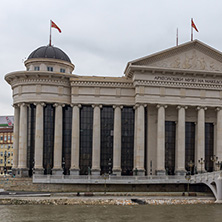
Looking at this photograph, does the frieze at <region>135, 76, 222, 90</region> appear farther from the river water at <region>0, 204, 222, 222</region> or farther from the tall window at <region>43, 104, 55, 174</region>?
the river water at <region>0, 204, 222, 222</region>

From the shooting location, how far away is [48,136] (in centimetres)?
7412

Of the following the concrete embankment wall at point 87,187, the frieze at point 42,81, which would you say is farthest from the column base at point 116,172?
the frieze at point 42,81

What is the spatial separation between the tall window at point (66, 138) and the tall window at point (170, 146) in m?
17.6

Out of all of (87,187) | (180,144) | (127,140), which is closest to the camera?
(87,187)

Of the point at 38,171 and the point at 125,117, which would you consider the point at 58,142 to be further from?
the point at 125,117

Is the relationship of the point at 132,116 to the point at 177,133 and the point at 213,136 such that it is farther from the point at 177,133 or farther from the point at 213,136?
the point at 213,136

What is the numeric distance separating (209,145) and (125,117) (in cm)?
1655

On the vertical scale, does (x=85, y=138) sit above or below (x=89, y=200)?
above

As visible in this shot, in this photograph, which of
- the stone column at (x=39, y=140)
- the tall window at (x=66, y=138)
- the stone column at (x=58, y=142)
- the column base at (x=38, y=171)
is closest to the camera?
the column base at (x=38, y=171)

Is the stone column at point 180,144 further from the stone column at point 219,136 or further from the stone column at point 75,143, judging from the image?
the stone column at point 75,143

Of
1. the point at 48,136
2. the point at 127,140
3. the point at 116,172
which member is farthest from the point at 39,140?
the point at 127,140

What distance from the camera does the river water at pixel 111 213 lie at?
42.3m

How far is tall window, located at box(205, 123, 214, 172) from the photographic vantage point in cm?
7688

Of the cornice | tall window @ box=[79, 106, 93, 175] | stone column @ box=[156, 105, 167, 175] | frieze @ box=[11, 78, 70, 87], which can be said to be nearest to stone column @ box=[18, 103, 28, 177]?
frieze @ box=[11, 78, 70, 87]
